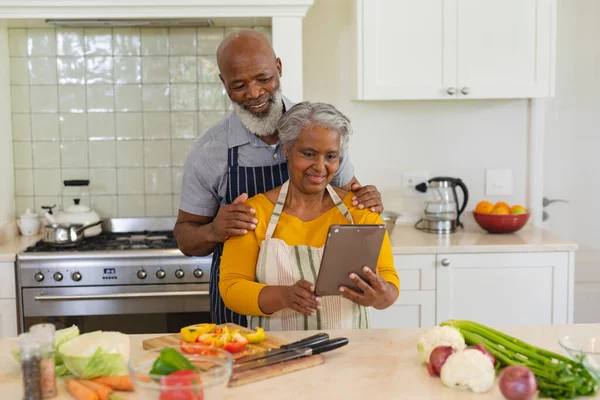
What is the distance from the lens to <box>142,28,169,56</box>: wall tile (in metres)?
3.74

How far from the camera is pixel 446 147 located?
386 cm

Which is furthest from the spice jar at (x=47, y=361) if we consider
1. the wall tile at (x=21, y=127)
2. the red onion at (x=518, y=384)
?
the wall tile at (x=21, y=127)

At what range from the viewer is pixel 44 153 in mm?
3785

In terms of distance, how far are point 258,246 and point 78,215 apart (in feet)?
5.47

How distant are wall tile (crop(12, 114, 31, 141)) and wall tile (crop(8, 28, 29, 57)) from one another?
0.30 meters

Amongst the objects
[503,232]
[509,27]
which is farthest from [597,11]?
[503,232]

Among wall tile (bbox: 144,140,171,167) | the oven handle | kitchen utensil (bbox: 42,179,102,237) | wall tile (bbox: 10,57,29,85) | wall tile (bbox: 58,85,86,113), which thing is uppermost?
wall tile (bbox: 10,57,29,85)

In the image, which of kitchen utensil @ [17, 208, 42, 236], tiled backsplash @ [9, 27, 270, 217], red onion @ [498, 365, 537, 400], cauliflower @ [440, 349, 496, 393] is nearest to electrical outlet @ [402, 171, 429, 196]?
tiled backsplash @ [9, 27, 270, 217]

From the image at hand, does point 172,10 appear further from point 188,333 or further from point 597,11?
point 597,11

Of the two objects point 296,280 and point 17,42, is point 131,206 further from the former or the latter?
point 296,280

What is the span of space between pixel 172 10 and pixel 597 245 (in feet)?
8.17

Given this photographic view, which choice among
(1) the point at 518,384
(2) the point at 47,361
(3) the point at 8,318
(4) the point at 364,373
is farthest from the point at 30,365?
(3) the point at 8,318

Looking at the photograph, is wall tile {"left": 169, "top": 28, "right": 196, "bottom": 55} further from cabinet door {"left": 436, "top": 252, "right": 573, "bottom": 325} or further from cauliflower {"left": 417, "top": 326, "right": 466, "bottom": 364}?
cauliflower {"left": 417, "top": 326, "right": 466, "bottom": 364}

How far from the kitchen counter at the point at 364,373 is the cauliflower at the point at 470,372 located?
18mm
